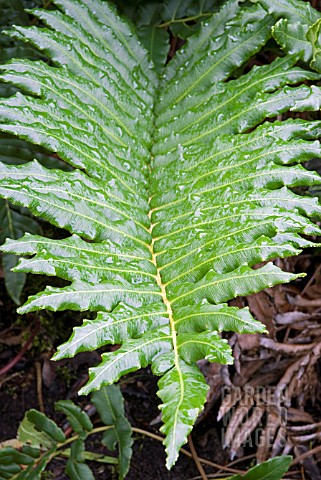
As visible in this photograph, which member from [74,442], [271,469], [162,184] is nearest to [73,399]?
[74,442]

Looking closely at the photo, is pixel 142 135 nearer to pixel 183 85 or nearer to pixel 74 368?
pixel 183 85

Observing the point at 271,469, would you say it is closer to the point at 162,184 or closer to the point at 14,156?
the point at 162,184

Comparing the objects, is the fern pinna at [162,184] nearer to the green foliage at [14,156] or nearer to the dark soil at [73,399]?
the green foliage at [14,156]

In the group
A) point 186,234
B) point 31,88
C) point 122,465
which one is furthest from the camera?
point 122,465

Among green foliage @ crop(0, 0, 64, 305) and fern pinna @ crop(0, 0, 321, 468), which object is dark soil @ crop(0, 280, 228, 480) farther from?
fern pinna @ crop(0, 0, 321, 468)

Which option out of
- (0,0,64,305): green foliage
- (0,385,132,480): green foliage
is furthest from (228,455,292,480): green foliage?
(0,0,64,305): green foliage

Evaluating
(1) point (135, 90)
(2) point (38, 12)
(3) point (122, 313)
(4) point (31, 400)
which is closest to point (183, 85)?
(1) point (135, 90)
